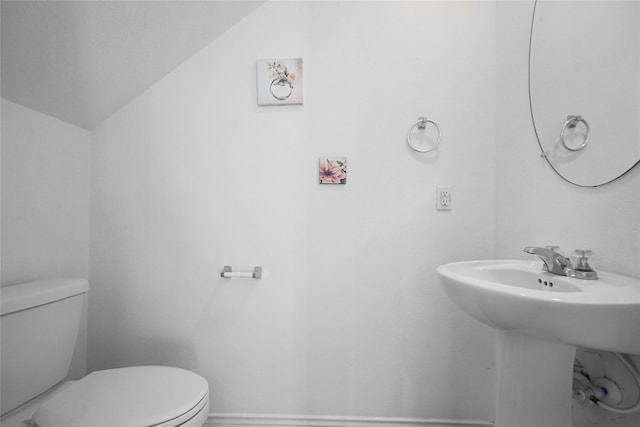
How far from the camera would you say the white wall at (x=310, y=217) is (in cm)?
114

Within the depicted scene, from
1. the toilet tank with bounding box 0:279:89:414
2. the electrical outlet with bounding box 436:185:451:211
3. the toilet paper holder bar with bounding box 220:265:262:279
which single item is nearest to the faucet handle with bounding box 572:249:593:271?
the electrical outlet with bounding box 436:185:451:211

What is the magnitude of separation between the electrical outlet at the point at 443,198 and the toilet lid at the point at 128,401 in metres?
1.14

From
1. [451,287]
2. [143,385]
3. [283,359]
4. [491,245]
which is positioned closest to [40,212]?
[143,385]

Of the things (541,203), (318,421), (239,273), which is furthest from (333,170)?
(318,421)

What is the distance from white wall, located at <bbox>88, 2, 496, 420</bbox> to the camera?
1139mm

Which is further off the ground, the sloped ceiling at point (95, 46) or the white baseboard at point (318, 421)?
the sloped ceiling at point (95, 46)

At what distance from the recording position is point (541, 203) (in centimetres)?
96

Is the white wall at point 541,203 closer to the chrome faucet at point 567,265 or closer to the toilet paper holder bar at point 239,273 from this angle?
the chrome faucet at point 567,265

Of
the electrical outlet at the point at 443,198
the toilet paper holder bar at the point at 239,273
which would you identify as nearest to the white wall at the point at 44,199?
the toilet paper holder bar at the point at 239,273

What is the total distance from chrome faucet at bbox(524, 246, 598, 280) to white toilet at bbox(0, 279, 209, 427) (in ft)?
3.78

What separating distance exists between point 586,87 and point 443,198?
545 millimetres

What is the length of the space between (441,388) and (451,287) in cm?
71

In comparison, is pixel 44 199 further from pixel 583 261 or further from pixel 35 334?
pixel 583 261

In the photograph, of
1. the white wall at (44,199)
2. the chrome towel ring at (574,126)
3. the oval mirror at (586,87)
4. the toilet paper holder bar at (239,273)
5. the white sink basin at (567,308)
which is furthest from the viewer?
the toilet paper holder bar at (239,273)
